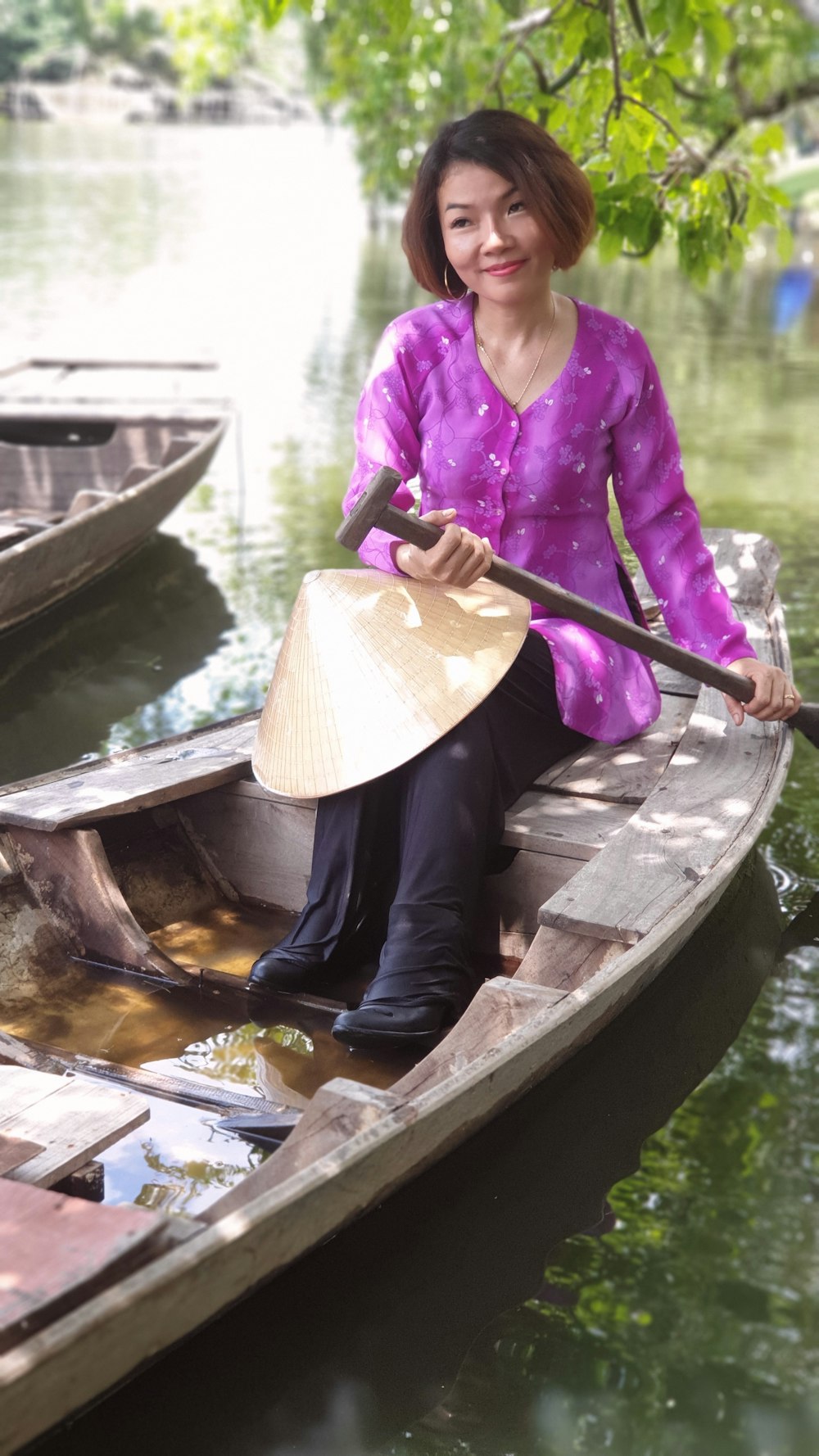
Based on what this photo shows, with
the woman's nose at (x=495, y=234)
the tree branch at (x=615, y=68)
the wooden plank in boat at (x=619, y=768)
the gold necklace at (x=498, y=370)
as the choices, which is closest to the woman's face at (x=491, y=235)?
the woman's nose at (x=495, y=234)

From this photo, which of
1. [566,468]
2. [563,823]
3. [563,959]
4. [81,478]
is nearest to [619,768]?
[563,823]

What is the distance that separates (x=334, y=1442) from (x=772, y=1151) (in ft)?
3.96

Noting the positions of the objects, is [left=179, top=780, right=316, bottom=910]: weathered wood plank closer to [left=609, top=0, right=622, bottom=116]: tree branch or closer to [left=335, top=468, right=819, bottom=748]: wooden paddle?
[left=335, top=468, right=819, bottom=748]: wooden paddle

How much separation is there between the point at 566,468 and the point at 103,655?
325 centimetres

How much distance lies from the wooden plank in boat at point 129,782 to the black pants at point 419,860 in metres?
0.37

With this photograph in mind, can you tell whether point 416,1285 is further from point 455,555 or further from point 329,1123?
point 455,555

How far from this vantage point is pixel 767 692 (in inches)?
134

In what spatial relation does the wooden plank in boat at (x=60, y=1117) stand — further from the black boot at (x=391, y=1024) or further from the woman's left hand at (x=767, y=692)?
the woman's left hand at (x=767, y=692)

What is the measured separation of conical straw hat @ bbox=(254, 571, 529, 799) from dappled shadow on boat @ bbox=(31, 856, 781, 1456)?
0.77 metres

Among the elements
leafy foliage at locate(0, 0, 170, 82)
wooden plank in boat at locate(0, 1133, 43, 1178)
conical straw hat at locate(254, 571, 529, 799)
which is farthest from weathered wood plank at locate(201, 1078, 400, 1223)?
leafy foliage at locate(0, 0, 170, 82)

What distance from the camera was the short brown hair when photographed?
3012 mm

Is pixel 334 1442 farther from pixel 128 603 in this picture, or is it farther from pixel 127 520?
pixel 128 603

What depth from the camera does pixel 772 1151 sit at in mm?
3137

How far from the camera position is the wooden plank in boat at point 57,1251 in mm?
1811
